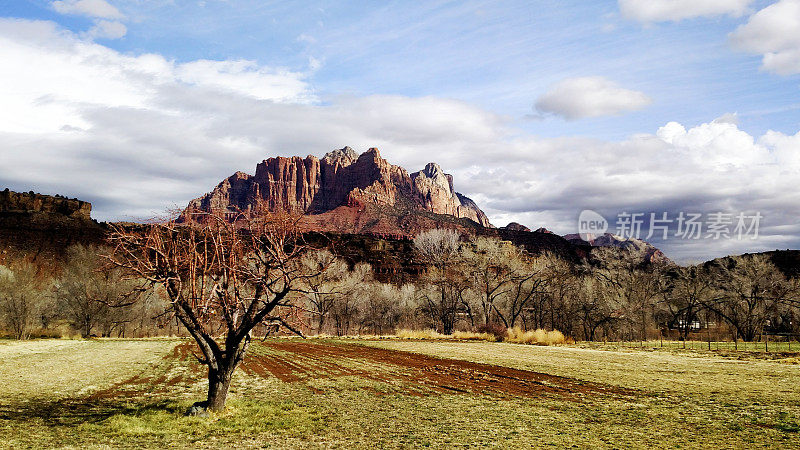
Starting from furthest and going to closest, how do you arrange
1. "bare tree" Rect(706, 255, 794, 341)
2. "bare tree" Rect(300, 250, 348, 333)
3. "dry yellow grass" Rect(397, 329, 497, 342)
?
"bare tree" Rect(706, 255, 794, 341), "dry yellow grass" Rect(397, 329, 497, 342), "bare tree" Rect(300, 250, 348, 333)

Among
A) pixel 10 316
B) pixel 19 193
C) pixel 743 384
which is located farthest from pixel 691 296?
Result: pixel 19 193

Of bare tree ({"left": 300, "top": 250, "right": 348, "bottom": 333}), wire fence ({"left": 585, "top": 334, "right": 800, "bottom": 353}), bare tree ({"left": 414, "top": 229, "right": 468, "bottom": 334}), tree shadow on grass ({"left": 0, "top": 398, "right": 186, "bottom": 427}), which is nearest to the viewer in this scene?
bare tree ({"left": 300, "top": 250, "right": 348, "bottom": 333})

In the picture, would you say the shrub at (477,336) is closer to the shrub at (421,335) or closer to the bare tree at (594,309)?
the shrub at (421,335)

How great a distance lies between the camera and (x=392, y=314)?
274ft

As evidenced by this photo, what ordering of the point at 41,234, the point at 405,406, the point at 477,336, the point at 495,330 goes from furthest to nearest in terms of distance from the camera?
the point at 41,234, the point at 477,336, the point at 495,330, the point at 405,406

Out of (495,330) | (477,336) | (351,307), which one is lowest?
(477,336)

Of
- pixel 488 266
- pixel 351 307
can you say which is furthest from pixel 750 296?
pixel 351 307

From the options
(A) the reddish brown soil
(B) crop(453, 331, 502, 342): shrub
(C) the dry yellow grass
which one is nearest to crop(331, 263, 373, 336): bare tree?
(C) the dry yellow grass

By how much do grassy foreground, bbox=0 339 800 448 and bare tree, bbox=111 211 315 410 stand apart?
216 cm

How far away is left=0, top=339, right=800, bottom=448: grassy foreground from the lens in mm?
11789

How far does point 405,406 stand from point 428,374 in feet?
30.5

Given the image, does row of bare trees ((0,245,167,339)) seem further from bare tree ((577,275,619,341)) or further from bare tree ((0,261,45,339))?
bare tree ((577,275,619,341))

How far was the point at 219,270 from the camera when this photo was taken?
13664 mm

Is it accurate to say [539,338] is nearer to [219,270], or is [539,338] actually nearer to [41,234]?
[219,270]
